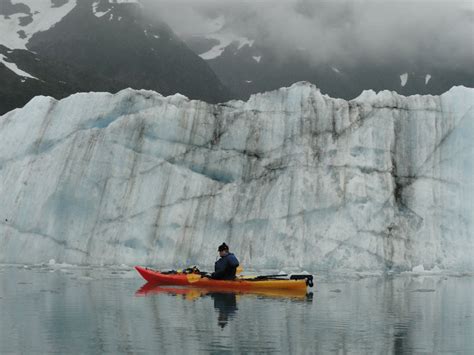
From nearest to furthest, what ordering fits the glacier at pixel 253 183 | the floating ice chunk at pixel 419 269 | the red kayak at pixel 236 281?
the red kayak at pixel 236 281 < the floating ice chunk at pixel 419 269 < the glacier at pixel 253 183

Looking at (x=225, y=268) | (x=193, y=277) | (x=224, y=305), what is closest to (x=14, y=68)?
(x=193, y=277)

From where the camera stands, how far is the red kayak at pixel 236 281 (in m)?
21.2

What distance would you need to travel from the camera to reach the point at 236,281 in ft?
71.8

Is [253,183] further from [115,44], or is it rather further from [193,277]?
[115,44]

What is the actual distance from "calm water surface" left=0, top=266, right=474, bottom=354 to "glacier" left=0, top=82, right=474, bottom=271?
6.69m

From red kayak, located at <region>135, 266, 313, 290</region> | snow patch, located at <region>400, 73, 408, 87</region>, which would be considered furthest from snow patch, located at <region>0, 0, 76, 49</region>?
red kayak, located at <region>135, 266, 313, 290</region>

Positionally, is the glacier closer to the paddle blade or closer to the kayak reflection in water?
the paddle blade

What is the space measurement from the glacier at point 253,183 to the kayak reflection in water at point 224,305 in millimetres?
9300

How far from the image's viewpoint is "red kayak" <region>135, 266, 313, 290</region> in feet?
69.5

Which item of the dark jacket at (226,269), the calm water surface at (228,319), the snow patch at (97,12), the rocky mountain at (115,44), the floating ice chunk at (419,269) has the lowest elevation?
the calm water surface at (228,319)

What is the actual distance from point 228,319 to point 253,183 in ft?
56.8

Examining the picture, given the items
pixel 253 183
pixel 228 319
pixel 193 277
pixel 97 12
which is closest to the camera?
pixel 228 319

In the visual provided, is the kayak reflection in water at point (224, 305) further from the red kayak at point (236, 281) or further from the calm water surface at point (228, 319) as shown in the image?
the red kayak at point (236, 281)

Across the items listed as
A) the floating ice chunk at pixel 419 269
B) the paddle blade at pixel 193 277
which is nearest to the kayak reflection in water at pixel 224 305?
the paddle blade at pixel 193 277
